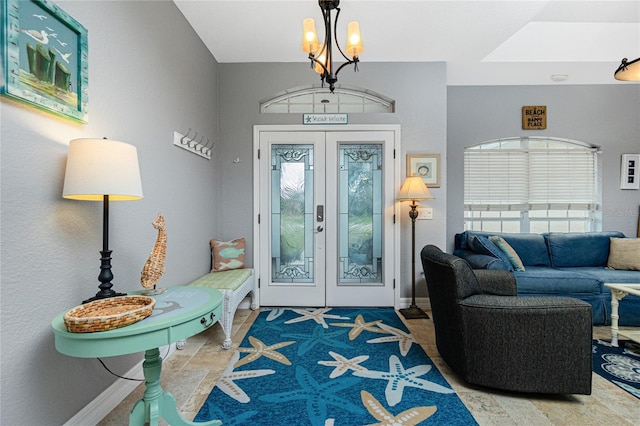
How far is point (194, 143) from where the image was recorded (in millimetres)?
2850

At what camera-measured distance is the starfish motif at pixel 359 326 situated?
2.80 m

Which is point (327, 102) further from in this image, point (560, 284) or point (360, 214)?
point (560, 284)

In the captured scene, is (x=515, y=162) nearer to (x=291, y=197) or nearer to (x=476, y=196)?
(x=476, y=196)

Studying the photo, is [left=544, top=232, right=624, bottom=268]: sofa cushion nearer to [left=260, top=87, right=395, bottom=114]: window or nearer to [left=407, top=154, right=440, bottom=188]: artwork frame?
[left=407, top=154, right=440, bottom=188]: artwork frame

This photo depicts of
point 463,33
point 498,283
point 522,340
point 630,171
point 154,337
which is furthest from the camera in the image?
point 630,171

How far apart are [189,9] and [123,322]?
268 centimetres

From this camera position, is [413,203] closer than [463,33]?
No

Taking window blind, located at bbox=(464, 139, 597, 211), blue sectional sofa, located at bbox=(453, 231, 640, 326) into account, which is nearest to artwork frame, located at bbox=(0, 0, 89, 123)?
blue sectional sofa, located at bbox=(453, 231, 640, 326)

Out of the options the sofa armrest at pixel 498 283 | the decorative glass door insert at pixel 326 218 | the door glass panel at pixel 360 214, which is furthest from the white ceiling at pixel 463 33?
the sofa armrest at pixel 498 283

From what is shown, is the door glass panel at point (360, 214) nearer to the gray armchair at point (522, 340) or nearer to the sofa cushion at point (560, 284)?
the sofa cushion at point (560, 284)

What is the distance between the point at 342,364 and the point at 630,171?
4.87 meters

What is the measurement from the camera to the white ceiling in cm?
258

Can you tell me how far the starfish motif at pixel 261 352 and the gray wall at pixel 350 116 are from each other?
1266 millimetres

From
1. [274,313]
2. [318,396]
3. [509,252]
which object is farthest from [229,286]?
[509,252]
